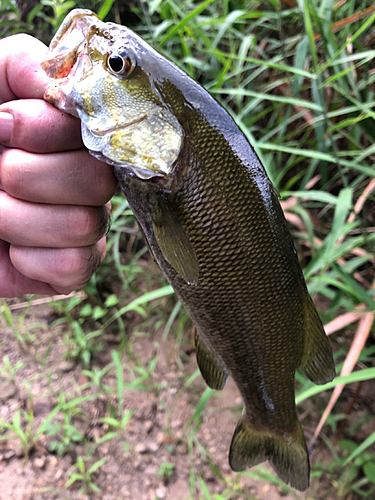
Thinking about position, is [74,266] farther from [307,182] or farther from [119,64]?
[307,182]

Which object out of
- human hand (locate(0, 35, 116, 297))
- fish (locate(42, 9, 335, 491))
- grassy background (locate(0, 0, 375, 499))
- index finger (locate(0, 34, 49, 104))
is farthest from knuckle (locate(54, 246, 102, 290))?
grassy background (locate(0, 0, 375, 499))

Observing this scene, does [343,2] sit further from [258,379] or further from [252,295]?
[258,379]

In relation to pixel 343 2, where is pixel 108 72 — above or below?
below

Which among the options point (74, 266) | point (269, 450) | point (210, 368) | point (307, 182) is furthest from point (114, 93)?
point (307, 182)

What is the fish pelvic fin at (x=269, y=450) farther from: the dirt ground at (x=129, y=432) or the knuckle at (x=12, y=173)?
the knuckle at (x=12, y=173)

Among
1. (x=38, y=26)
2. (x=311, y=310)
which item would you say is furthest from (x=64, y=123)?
(x=38, y=26)

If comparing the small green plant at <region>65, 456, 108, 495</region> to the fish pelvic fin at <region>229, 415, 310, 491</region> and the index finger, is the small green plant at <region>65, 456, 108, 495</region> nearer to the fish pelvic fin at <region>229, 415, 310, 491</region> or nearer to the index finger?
the fish pelvic fin at <region>229, 415, 310, 491</region>
